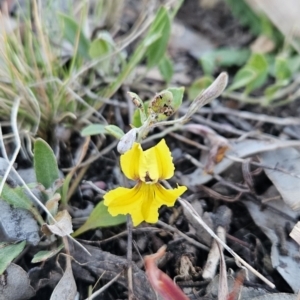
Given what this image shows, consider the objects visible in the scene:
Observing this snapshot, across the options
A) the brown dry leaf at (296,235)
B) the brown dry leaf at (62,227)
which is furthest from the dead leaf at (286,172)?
the brown dry leaf at (62,227)

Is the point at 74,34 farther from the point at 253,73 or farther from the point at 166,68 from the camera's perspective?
the point at 253,73

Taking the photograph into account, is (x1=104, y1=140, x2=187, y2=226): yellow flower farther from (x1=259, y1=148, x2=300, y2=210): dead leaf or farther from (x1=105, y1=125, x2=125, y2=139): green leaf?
(x1=259, y1=148, x2=300, y2=210): dead leaf

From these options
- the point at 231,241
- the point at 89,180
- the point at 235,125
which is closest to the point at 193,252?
the point at 231,241

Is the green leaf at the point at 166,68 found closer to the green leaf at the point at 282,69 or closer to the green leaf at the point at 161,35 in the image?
the green leaf at the point at 161,35

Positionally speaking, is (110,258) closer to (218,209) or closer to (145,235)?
(145,235)

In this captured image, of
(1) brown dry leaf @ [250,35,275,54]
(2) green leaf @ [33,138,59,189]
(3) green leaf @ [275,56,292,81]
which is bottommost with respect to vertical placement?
(2) green leaf @ [33,138,59,189]

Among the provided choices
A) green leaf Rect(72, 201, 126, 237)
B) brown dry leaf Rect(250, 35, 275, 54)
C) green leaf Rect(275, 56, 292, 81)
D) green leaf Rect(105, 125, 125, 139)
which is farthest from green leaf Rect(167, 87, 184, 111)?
brown dry leaf Rect(250, 35, 275, 54)
